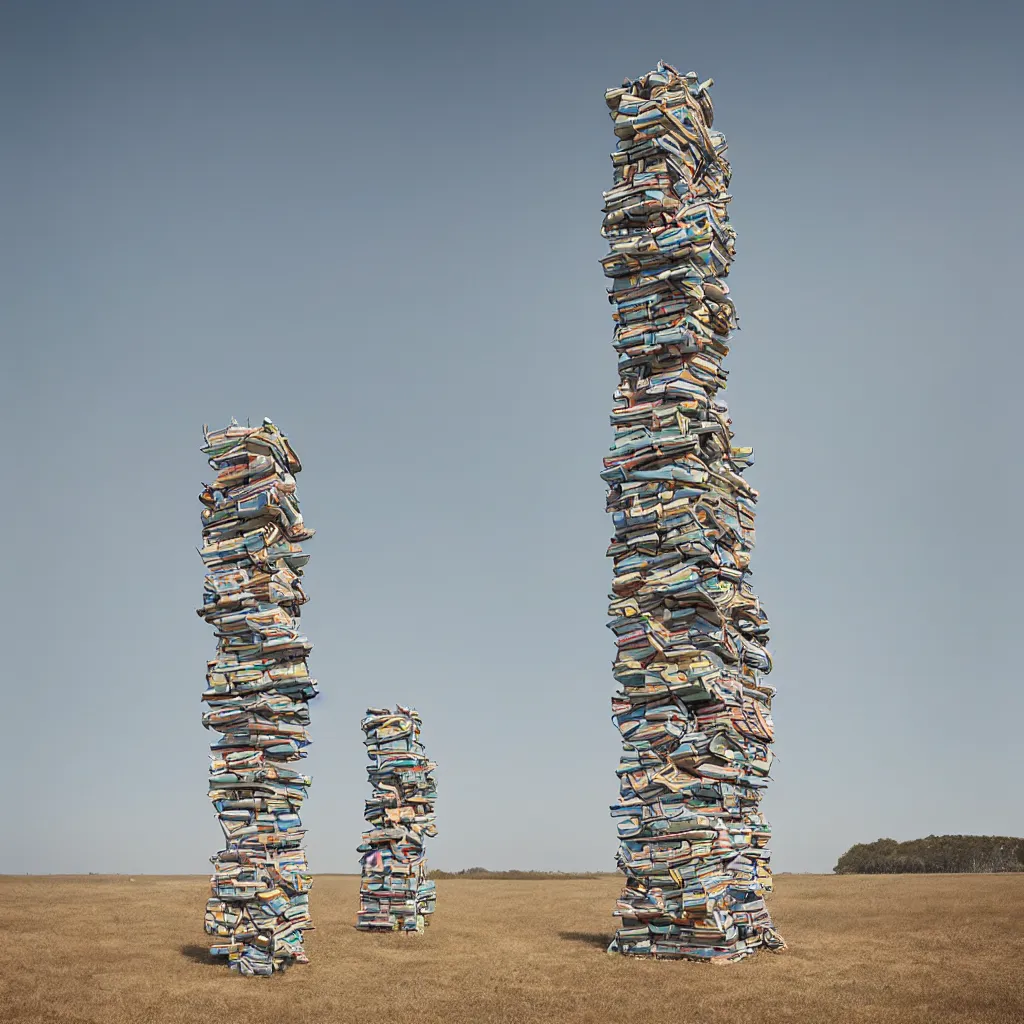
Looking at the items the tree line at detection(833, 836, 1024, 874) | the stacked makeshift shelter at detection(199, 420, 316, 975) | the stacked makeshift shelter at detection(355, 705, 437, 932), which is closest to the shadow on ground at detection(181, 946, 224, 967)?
the stacked makeshift shelter at detection(199, 420, 316, 975)

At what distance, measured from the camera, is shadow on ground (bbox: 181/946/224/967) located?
1744 cm

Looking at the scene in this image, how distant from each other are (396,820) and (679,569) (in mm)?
8149

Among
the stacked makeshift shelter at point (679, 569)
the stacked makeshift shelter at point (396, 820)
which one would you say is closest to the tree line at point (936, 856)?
the stacked makeshift shelter at point (679, 569)

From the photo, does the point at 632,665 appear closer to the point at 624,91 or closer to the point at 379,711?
the point at 379,711

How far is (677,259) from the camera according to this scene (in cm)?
2053

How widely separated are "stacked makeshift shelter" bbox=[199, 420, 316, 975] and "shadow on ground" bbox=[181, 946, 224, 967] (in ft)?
1.54

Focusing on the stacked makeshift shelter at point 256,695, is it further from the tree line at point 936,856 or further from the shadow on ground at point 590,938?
the tree line at point 936,856

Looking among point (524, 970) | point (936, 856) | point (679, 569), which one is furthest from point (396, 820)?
point (936, 856)

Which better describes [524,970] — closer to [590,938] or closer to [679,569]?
[590,938]

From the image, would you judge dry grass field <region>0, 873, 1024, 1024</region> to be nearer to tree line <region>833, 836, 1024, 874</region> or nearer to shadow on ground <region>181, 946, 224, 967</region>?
shadow on ground <region>181, 946, 224, 967</region>

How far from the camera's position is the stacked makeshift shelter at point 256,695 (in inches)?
669

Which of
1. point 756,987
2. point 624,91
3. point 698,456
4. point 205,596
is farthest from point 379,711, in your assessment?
point 624,91

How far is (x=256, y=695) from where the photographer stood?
1752 centimetres

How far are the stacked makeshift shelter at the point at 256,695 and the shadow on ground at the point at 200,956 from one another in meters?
0.47
